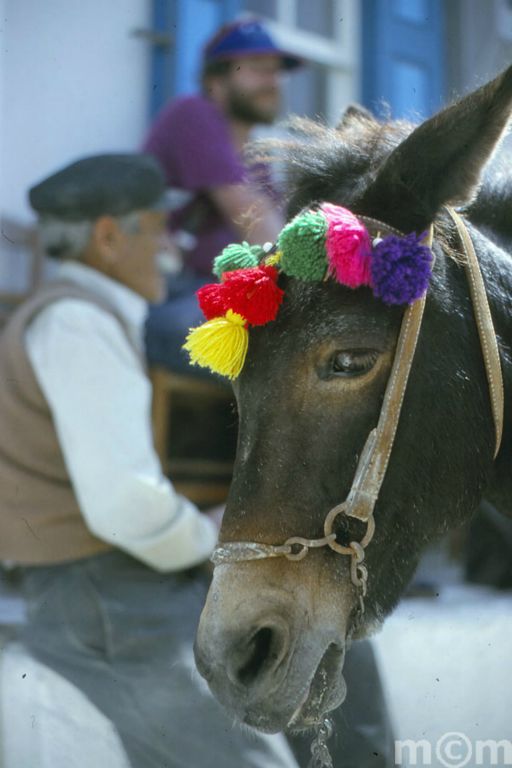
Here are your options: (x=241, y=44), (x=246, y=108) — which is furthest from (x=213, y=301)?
(x=241, y=44)

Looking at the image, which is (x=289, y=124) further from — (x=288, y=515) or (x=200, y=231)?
(x=200, y=231)

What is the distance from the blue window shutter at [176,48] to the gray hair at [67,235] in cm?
230

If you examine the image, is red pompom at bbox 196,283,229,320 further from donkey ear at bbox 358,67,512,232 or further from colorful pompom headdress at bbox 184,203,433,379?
donkey ear at bbox 358,67,512,232

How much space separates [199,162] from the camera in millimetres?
4227

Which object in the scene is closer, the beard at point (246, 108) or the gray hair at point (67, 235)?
the gray hair at point (67, 235)

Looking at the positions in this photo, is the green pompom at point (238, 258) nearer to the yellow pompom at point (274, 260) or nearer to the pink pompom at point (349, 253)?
the yellow pompom at point (274, 260)

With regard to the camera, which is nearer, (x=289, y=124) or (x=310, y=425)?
(x=310, y=425)

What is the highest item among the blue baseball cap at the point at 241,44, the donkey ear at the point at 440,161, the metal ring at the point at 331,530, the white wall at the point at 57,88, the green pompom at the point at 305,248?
the donkey ear at the point at 440,161

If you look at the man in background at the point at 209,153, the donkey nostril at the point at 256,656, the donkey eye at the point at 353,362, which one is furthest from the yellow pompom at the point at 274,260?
the man in background at the point at 209,153

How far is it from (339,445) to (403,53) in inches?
206

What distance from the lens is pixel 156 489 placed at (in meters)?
2.88

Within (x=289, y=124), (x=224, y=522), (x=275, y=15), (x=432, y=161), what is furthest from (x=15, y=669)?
(x=275, y=15)

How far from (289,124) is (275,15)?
4122 millimetres

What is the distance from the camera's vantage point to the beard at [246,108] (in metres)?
4.49
